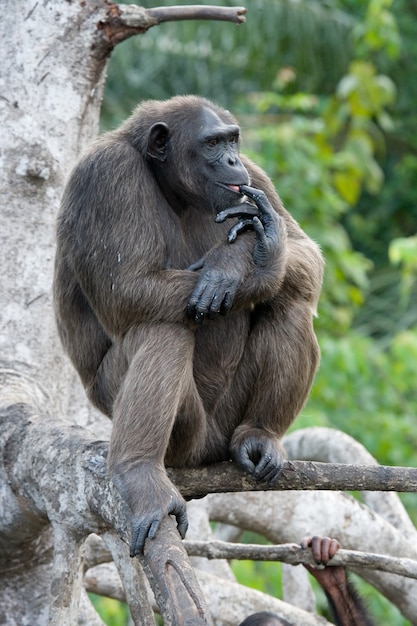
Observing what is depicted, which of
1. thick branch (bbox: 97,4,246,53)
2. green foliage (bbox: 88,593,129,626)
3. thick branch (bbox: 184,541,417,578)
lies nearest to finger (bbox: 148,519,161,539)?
thick branch (bbox: 184,541,417,578)

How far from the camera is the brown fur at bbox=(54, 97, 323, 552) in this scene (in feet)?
14.3

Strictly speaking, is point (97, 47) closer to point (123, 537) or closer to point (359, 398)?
point (123, 537)

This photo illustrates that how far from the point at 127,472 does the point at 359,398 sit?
8.03 m

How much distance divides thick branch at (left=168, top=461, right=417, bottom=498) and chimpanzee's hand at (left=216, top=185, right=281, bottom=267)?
0.89 metres

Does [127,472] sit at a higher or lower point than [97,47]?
lower

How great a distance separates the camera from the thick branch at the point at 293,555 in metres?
5.05

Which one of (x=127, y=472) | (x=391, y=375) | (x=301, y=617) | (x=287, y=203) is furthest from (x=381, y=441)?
(x=127, y=472)

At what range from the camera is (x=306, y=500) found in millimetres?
7387

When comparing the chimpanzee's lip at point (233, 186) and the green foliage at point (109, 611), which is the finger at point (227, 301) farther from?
the green foliage at point (109, 611)

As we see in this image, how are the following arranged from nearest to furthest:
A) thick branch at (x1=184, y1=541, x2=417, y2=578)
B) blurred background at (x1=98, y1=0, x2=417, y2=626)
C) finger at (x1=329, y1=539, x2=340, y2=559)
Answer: thick branch at (x1=184, y1=541, x2=417, y2=578) → finger at (x1=329, y1=539, x2=340, y2=559) → blurred background at (x1=98, y1=0, x2=417, y2=626)

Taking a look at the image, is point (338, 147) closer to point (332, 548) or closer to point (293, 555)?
point (332, 548)

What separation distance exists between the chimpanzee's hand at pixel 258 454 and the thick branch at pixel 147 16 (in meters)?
2.57

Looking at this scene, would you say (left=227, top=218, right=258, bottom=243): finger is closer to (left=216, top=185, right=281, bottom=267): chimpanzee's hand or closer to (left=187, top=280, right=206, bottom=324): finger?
(left=216, top=185, right=281, bottom=267): chimpanzee's hand

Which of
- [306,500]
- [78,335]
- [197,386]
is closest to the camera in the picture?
[197,386]
